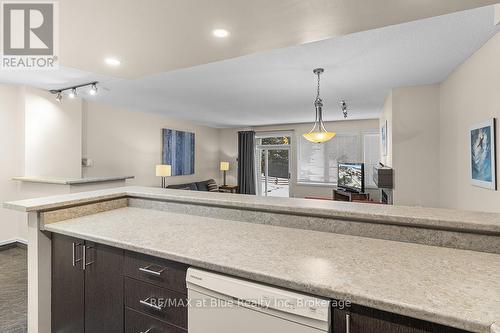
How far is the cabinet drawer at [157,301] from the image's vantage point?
117 cm

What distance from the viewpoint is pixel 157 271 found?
1.23m

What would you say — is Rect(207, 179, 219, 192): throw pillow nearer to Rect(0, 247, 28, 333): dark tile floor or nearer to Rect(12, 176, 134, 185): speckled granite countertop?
Rect(12, 176, 134, 185): speckled granite countertop

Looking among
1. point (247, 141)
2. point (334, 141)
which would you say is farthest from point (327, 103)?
point (247, 141)

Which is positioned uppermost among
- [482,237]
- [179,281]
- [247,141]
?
[247,141]

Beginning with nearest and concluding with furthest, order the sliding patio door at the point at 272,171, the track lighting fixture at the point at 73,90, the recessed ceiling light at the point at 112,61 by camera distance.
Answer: the recessed ceiling light at the point at 112,61 < the track lighting fixture at the point at 73,90 < the sliding patio door at the point at 272,171

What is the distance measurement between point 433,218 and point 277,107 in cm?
397

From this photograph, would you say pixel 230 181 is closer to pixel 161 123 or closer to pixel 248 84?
pixel 161 123

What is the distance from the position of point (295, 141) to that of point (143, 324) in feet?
20.7

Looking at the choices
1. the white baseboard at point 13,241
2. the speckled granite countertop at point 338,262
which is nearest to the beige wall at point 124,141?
the white baseboard at point 13,241

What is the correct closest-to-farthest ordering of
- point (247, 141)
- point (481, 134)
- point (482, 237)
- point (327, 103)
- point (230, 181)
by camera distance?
point (482, 237), point (481, 134), point (327, 103), point (247, 141), point (230, 181)

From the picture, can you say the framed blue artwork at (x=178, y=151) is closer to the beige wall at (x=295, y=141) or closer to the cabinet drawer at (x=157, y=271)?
the beige wall at (x=295, y=141)

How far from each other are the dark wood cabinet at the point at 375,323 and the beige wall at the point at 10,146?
4547 mm

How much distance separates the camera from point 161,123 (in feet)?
19.8

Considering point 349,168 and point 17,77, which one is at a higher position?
point 17,77
